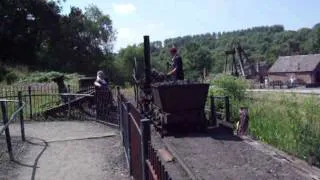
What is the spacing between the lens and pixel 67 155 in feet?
35.9

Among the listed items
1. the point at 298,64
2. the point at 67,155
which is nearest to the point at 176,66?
the point at 67,155

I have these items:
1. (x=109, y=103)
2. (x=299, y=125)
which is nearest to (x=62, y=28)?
(x=109, y=103)

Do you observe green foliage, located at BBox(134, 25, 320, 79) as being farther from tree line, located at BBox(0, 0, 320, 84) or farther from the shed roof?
tree line, located at BBox(0, 0, 320, 84)

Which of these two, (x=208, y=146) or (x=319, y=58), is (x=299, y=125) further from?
(x=319, y=58)

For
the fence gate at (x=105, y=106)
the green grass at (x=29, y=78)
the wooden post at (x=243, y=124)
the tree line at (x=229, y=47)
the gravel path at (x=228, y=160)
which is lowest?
the gravel path at (x=228, y=160)

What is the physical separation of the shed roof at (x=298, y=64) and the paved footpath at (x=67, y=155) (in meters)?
80.6

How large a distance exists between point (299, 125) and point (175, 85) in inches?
158

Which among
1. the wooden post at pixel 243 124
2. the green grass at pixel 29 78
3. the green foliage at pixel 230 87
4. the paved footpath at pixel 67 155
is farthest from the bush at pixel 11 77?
the wooden post at pixel 243 124

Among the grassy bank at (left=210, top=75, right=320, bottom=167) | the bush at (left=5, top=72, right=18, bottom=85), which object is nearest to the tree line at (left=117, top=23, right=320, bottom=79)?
the bush at (left=5, top=72, right=18, bottom=85)

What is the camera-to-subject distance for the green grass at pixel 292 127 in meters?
12.6

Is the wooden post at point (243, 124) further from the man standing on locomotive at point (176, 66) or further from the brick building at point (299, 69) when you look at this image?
the brick building at point (299, 69)

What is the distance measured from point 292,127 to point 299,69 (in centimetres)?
8115

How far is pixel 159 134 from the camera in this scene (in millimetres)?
14133

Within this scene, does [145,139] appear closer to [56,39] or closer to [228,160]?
[228,160]
